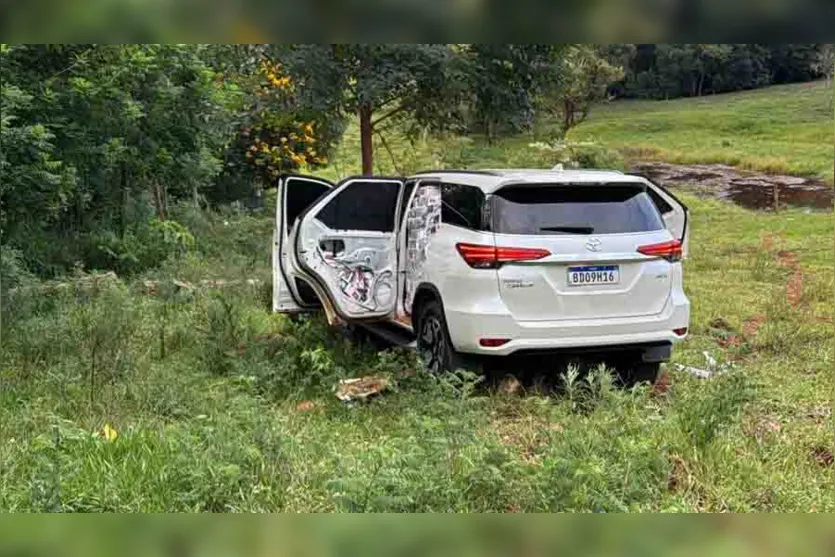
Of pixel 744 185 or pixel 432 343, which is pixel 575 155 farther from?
pixel 432 343

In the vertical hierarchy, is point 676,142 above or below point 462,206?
above

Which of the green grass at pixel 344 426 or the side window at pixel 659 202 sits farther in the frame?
the side window at pixel 659 202

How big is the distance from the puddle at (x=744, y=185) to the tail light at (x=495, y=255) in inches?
487

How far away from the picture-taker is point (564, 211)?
17.0ft

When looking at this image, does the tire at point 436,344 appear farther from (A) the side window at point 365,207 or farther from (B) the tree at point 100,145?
(B) the tree at point 100,145

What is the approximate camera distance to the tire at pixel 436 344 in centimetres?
534

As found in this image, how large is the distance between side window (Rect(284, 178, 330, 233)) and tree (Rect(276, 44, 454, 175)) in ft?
5.92

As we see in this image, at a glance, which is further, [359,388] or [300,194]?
[300,194]

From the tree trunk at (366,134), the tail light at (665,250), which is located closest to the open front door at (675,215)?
the tail light at (665,250)

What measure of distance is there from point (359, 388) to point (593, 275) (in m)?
1.67

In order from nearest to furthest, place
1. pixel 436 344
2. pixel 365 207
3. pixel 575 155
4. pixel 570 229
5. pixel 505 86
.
→ pixel 570 229
pixel 436 344
pixel 365 207
pixel 505 86
pixel 575 155

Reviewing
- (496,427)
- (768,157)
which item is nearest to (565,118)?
(768,157)

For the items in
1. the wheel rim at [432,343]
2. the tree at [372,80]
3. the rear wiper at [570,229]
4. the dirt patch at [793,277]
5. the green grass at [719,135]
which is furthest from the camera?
the green grass at [719,135]

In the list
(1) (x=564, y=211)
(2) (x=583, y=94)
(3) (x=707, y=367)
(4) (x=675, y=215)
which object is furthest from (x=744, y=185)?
(1) (x=564, y=211)
